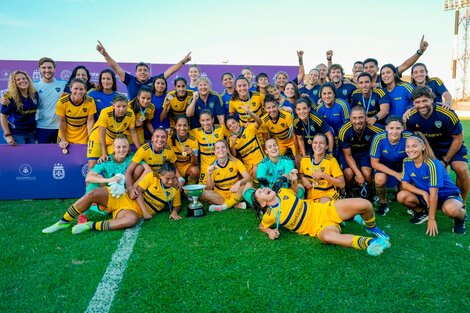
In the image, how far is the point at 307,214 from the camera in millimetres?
3672

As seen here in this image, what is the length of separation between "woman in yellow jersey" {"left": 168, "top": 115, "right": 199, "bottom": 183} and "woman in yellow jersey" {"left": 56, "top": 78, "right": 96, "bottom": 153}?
1.40 meters

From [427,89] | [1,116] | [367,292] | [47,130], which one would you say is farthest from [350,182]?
[1,116]

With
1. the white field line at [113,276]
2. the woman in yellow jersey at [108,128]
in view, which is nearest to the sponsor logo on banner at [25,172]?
the woman in yellow jersey at [108,128]

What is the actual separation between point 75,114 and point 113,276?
3367 millimetres

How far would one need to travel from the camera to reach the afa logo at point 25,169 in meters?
5.31

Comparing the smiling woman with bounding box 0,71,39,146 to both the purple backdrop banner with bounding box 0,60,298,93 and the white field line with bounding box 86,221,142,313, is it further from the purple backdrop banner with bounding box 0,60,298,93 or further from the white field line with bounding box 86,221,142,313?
the purple backdrop banner with bounding box 0,60,298,93

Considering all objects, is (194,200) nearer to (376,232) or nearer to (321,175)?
(321,175)

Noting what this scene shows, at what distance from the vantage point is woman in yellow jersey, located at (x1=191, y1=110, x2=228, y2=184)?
5.20 meters

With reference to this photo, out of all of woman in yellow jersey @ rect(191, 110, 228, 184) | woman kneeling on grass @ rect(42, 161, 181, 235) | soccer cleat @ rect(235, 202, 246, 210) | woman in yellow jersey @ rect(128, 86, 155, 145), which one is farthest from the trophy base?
woman in yellow jersey @ rect(128, 86, 155, 145)

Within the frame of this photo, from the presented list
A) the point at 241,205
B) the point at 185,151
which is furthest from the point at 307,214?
the point at 185,151

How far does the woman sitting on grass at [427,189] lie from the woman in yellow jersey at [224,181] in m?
2.08

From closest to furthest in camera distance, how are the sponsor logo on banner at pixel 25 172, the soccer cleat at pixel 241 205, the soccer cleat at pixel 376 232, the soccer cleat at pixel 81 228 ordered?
1. the soccer cleat at pixel 376 232
2. the soccer cleat at pixel 81 228
3. the soccer cleat at pixel 241 205
4. the sponsor logo on banner at pixel 25 172

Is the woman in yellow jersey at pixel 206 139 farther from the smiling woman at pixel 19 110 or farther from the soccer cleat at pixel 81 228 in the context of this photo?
the smiling woman at pixel 19 110

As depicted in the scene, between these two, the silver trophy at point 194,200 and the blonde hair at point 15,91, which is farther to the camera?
the blonde hair at point 15,91
